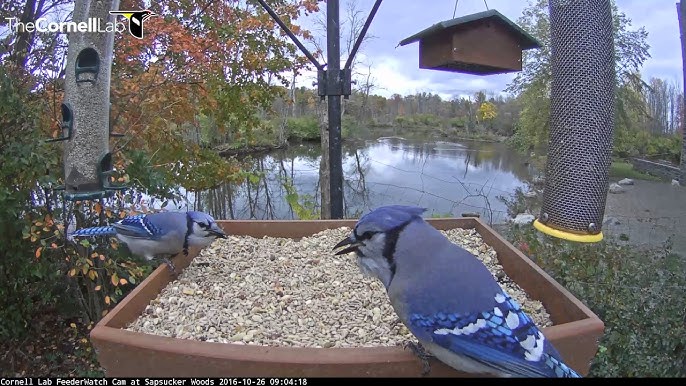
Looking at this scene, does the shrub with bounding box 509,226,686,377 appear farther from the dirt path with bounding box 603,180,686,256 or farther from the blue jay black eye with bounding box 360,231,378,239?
the dirt path with bounding box 603,180,686,256

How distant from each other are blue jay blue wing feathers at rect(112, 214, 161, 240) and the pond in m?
2.41

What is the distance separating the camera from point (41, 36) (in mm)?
3568

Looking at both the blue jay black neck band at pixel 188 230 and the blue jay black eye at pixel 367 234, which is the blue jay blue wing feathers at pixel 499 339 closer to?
the blue jay black eye at pixel 367 234

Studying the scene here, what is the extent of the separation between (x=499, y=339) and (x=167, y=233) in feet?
5.34

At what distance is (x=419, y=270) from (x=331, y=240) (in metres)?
1.35

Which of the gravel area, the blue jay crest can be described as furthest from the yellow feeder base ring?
the blue jay crest

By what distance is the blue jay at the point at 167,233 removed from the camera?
2.28 metres

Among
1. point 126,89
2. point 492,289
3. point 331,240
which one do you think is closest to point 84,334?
point 126,89

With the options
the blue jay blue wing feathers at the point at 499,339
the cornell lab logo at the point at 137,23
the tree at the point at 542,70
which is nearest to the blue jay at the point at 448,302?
the blue jay blue wing feathers at the point at 499,339

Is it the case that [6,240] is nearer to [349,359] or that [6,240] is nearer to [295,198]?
[295,198]

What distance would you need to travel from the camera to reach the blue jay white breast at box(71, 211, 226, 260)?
228 cm

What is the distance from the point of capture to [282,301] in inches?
79.8

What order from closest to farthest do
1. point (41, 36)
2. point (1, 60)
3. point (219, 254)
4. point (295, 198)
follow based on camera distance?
point (219, 254) < point (1, 60) < point (41, 36) < point (295, 198)

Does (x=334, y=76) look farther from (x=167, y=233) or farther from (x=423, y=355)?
(x=423, y=355)
